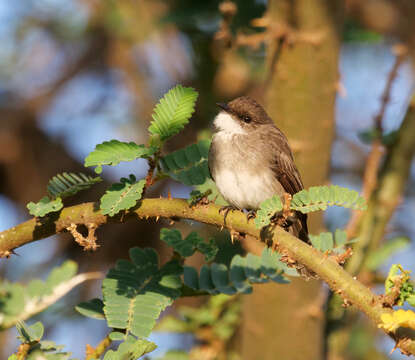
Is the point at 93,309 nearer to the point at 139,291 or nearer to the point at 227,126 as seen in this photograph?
the point at 139,291

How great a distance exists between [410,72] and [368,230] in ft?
10.1

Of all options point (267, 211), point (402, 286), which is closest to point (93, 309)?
point (267, 211)

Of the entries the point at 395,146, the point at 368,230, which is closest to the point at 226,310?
the point at 368,230

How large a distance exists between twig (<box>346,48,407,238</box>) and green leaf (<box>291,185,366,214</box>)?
1.63m

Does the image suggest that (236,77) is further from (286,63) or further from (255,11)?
(286,63)

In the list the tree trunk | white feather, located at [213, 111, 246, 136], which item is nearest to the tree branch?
the tree trunk

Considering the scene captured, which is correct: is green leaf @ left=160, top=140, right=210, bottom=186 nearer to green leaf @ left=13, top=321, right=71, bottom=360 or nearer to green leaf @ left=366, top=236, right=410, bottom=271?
green leaf @ left=13, top=321, right=71, bottom=360

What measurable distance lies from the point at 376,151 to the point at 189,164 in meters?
1.73

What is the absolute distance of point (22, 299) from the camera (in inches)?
103

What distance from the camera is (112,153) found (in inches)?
85.2

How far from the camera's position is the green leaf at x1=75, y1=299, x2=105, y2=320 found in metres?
2.32

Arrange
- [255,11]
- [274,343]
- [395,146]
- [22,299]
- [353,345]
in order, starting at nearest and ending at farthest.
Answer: [22,299], [274,343], [395,146], [353,345], [255,11]

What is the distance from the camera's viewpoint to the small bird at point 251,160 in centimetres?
379

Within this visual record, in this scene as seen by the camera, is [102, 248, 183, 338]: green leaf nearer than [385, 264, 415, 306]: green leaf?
No
